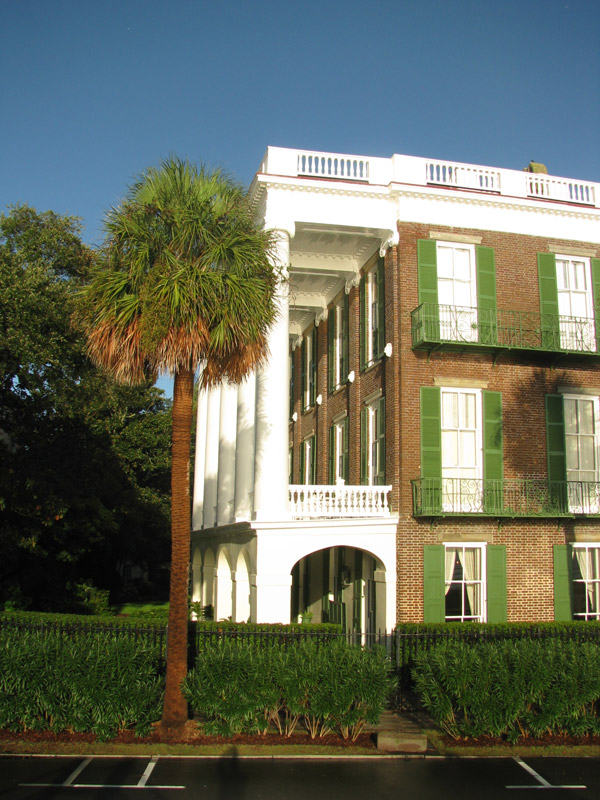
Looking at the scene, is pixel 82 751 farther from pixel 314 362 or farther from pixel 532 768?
pixel 314 362

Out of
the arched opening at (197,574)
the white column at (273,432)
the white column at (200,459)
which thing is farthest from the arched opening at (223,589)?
the white column at (273,432)

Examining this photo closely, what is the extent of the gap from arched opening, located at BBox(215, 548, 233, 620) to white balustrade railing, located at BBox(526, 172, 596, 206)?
15.0 metres

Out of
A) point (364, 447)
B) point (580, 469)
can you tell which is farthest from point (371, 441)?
point (580, 469)

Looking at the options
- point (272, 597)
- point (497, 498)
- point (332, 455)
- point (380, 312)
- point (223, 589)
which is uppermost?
point (380, 312)

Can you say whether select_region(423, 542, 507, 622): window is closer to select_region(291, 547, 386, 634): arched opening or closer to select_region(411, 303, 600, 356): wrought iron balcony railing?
select_region(291, 547, 386, 634): arched opening

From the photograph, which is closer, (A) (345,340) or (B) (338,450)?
(A) (345,340)

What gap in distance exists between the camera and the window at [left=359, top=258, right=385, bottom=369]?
22141 mm

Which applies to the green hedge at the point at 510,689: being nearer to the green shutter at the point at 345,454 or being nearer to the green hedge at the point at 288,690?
the green hedge at the point at 288,690

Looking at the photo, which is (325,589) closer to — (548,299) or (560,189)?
(548,299)

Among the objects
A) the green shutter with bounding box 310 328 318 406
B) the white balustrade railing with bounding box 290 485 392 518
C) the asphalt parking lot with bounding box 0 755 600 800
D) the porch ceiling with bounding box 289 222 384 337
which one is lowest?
the asphalt parking lot with bounding box 0 755 600 800

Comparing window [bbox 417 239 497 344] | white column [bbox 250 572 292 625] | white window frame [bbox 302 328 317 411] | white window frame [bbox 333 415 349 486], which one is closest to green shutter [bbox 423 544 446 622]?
white column [bbox 250 572 292 625]

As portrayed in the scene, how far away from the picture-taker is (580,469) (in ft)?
69.8

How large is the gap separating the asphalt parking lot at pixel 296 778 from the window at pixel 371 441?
10649 millimetres

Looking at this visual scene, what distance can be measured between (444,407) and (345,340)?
249 inches
